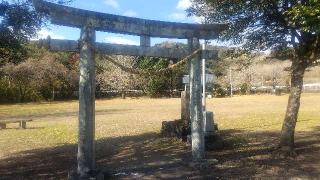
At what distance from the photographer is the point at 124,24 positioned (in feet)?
30.4

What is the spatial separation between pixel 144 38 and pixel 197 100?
6.47ft

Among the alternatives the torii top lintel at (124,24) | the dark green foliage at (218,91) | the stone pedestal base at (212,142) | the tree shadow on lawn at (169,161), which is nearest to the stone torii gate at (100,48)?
the torii top lintel at (124,24)

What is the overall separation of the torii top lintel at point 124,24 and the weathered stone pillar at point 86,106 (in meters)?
0.26

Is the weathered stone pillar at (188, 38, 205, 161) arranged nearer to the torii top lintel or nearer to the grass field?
the grass field

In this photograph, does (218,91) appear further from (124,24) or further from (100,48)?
(100,48)

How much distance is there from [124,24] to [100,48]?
29.5 inches

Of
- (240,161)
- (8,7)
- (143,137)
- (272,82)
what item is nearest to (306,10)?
(240,161)

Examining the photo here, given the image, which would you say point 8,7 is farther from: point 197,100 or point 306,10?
point 306,10

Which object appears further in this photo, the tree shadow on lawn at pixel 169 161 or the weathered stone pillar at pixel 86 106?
the tree shadow on lawn at pixel 169 161

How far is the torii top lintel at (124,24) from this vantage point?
27.1ft

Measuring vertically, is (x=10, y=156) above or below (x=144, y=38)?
below

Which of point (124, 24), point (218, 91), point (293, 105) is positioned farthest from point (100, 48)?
point (218, 91)

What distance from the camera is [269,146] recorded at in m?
12.9

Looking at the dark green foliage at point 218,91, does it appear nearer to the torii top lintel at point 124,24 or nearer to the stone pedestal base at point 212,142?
the stone pedestal base at point 212,142
